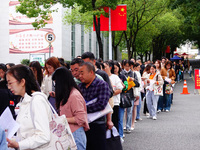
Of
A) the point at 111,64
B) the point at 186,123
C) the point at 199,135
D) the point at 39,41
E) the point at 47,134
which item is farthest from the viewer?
the point at 39,41

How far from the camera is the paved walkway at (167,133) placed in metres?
8.93

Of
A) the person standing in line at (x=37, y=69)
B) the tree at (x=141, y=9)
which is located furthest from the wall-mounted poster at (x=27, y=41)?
the person standing in line at (x=37, y=69)

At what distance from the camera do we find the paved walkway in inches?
352

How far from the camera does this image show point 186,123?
1233 cm

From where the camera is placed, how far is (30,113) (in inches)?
134

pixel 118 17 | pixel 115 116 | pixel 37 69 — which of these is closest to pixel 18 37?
pixel 118 17

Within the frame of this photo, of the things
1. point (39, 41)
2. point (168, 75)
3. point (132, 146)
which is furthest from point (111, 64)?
point (39, 41)

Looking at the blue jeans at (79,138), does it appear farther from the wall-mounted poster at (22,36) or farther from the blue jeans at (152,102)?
the wall-mounted poster at (22,36)

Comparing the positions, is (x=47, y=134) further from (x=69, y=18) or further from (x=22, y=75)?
(x=69, y=18)

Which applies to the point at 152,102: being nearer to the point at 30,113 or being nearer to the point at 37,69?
the point at 37,69

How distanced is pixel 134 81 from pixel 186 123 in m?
2.85

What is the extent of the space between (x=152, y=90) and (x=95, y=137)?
797 cm

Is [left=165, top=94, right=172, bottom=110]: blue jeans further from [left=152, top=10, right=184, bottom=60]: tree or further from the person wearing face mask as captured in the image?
[left=152, top=10, right=184, bottom=60]: tree

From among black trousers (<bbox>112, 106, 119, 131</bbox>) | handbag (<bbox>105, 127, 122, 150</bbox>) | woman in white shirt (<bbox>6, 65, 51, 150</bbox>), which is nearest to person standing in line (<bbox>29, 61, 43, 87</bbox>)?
handbag (<bbox>105, 127, 122, 150</bbox>)
